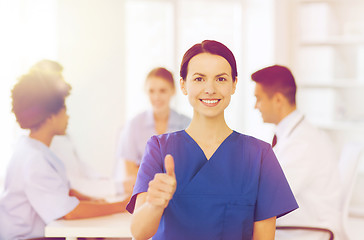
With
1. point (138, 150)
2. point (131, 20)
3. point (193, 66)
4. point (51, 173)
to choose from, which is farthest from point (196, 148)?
point (131, 20)

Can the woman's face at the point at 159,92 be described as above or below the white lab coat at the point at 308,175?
above

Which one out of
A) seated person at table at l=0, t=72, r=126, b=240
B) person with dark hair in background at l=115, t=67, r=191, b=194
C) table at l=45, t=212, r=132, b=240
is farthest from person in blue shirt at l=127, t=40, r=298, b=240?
person with dark hair in background at l=115, t=67, r=191, b=194

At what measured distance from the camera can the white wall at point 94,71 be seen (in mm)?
4387

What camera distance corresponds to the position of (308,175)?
2.11m

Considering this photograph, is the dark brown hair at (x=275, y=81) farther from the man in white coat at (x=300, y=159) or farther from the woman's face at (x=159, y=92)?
the woman's face at (x=159, y=92)

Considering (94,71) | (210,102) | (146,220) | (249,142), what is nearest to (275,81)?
(249,142)

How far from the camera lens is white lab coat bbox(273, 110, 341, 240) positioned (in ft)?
6.86

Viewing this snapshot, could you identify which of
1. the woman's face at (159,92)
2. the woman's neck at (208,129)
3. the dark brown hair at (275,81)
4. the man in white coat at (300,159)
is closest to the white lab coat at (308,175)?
the man in white coat at (300,159)

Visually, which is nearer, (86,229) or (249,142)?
(249,142)

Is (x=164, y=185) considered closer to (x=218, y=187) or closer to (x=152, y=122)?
(x=218, y=187)

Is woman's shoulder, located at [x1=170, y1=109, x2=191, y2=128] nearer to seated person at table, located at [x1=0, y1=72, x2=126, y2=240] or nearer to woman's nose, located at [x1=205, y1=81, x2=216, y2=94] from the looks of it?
seated person at table, located at [x1=0, y1=72, x2=126, y2=240]

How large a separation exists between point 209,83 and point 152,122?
1903mm

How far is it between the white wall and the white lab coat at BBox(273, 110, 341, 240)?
8.34ft

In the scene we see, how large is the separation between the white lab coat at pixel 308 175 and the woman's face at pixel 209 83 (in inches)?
35.8
